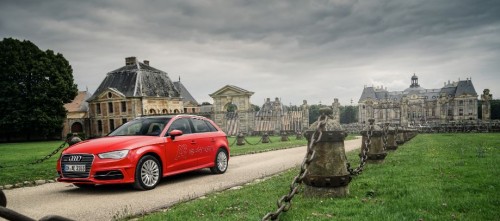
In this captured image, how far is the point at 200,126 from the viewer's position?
A: 9.62 metres

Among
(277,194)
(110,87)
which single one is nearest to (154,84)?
(110,87)

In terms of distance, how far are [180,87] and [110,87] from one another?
23.4m

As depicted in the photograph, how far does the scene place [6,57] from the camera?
3966cm

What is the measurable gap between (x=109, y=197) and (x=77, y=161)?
113 centimetres

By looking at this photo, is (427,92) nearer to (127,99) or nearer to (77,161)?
(127,99)

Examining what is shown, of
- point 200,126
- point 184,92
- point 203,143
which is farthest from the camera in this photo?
point 184,92

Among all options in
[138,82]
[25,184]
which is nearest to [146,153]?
[25,184]

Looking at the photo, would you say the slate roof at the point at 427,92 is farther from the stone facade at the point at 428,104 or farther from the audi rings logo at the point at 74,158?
the audi rings logo at the point at 74,158

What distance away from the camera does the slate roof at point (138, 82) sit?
46.8 meters

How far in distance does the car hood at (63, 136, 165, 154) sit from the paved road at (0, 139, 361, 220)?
89cm

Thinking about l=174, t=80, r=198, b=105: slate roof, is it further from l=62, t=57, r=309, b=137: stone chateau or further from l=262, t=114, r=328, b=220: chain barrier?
l=262, t=114, r=328, b=220: chain barrier

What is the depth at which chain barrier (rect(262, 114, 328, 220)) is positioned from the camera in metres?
3.42

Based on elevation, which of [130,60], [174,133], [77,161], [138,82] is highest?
[130,60]

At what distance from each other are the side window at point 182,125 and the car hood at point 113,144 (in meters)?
0.76
